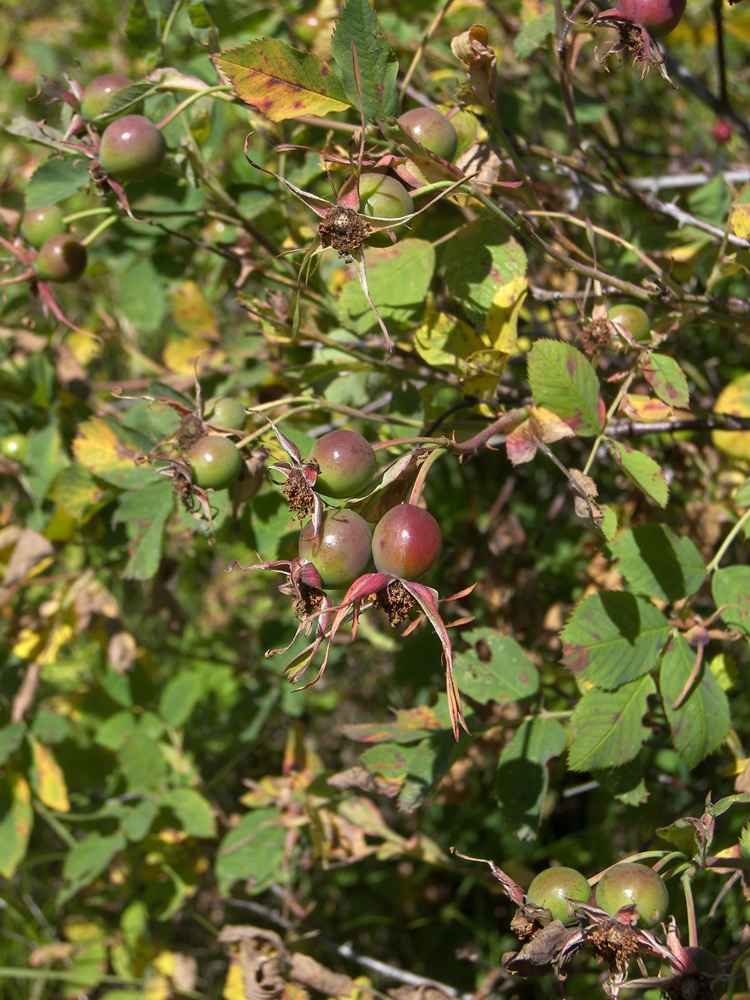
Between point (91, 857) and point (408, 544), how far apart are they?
1.54 metres

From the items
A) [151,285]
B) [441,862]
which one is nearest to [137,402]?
[151,285]

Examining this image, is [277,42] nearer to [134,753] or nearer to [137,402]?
[137,402]

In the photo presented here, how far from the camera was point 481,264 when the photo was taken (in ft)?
4.69

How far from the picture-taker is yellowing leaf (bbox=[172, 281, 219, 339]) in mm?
2201

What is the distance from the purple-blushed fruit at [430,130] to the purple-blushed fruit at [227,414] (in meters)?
0.53

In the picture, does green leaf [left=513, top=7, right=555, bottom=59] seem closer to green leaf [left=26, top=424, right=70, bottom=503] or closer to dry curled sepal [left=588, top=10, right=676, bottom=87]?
dry curled sepal [left=588, top=10, right=676, bottom=87]

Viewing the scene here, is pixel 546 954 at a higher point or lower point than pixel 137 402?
higher

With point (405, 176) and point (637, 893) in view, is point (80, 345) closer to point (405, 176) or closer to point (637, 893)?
point (405, 176)

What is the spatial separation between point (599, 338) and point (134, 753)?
5.11 feet

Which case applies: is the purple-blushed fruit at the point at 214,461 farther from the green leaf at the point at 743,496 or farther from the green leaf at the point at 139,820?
the green leaf at the point at 139,820

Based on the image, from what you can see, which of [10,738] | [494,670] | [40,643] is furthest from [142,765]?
[494,670]

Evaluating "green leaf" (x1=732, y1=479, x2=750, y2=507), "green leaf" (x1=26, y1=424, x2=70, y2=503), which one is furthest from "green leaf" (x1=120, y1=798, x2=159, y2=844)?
"green leaf" (x1=732, y1=479, x2=750, y2=507)

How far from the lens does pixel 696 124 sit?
10.8 ft

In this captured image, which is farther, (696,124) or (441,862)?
(696,124)
